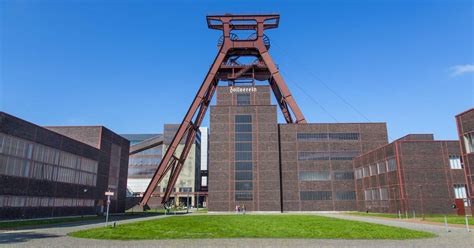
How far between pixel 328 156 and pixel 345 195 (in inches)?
285

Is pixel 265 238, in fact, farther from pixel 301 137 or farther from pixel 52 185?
pixel 301 137

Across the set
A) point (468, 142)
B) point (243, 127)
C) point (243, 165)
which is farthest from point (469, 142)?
point (243, 127)

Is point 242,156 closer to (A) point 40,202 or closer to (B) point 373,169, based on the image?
(B) point 373,169

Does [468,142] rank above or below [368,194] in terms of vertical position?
above

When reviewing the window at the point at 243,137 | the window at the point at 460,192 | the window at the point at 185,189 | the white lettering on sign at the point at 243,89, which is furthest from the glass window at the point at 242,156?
the window at the point at 185,189

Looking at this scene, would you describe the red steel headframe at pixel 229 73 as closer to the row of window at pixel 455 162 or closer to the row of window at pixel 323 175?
the row of window at pixel 323 175

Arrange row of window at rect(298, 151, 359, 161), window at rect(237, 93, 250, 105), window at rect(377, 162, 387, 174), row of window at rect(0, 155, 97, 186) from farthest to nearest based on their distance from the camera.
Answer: window at rect(237, 93, 250, 105) < row of window at rect(298, 151, 359, 161) < window at rect(377, 162, 387, 174) < row of window at rect(0, 155, 97, 186)

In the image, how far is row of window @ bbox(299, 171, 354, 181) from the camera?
190ft

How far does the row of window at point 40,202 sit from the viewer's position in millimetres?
30984

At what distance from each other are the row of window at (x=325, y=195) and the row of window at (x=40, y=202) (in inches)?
1358

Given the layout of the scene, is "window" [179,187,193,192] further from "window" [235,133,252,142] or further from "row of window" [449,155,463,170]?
"row of window" [449,155,463,170]

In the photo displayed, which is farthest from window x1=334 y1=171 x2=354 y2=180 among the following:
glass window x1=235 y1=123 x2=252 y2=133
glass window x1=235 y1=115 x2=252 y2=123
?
glass window x1=235 y1=115 x2=252 y2=123

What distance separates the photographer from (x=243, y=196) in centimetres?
5691

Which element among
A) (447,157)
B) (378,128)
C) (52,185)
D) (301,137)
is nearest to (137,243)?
(52,185)
